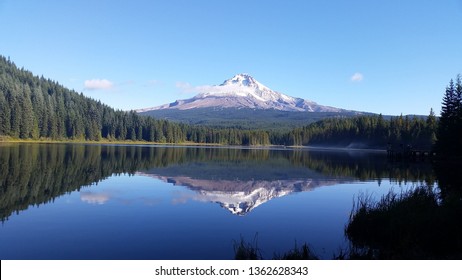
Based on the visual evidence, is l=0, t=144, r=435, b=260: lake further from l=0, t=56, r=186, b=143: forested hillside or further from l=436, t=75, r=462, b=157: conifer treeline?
l=0, t=56, r=186, b=143: forested hillside

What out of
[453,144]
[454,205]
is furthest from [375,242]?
[453,144]

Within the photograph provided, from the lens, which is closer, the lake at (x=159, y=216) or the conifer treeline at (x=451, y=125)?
the lake at (x=159, y=216)

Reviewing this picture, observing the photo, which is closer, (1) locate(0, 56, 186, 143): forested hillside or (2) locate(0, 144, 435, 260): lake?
(2) locate(0, 144, 435, 260): lake

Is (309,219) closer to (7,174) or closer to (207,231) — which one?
(207,231)

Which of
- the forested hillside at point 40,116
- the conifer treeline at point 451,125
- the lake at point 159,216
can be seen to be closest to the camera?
the lake at point 159,216

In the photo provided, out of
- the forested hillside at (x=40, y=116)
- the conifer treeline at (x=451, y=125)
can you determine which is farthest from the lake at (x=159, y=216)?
the forested hillside at (x=40, y=116)

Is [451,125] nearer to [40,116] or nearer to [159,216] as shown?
[159,216]

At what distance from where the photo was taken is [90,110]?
652 feet

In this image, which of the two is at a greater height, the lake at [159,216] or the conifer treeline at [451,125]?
the conifer treeline at [451,125]

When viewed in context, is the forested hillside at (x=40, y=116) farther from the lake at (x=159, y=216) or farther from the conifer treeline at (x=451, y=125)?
the conifer treeline at (x=451, y=125)

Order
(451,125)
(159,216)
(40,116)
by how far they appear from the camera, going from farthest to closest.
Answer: (40,116)
(451,125)
(159,216)

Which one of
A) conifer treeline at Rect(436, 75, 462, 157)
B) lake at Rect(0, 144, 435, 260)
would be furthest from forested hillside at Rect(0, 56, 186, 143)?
conifer treeline at Rect(436, 75, 462, 157)

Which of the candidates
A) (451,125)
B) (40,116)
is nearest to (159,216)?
(451,125)
